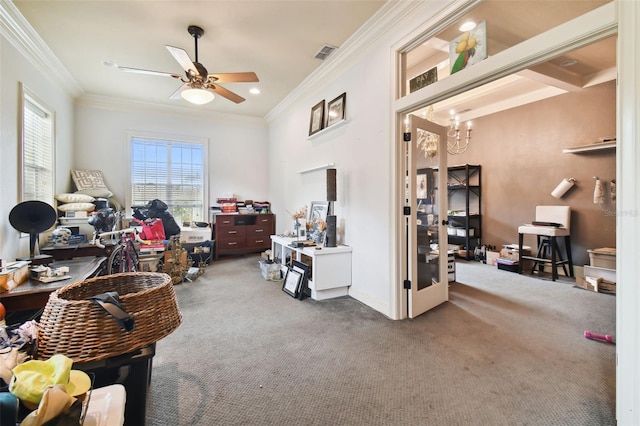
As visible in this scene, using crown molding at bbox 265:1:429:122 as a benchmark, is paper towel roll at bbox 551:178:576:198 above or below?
below

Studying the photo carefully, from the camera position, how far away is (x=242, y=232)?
5.73m

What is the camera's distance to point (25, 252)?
10.4 ft

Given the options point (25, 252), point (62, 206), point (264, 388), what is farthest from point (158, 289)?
point (62, 206)

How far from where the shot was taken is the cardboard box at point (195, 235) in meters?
5.04

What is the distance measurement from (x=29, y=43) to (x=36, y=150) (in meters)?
1.25

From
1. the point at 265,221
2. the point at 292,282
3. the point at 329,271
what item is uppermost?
the point at 265,221

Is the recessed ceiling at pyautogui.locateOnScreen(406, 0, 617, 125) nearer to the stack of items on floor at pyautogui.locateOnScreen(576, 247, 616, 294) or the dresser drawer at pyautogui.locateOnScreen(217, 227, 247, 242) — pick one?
the stack of items on floor at pyautogui.locateOnScreen(576, 247, 616, 294)

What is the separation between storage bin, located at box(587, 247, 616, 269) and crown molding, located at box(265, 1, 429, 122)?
3.98 meters

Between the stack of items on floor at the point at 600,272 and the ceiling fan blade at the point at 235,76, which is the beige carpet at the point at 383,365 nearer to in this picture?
the stack of items on floor at the point at 600,272

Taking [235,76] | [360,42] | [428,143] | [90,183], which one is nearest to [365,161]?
[428,143]

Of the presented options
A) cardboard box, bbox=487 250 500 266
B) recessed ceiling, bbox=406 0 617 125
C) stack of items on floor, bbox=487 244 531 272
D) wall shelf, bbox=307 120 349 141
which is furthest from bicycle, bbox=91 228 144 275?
cardboard box, bbox=487 250 500 266

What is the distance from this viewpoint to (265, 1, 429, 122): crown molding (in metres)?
2.60

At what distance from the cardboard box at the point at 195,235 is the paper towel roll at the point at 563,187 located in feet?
19.4

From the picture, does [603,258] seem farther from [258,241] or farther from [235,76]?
[258,241]
